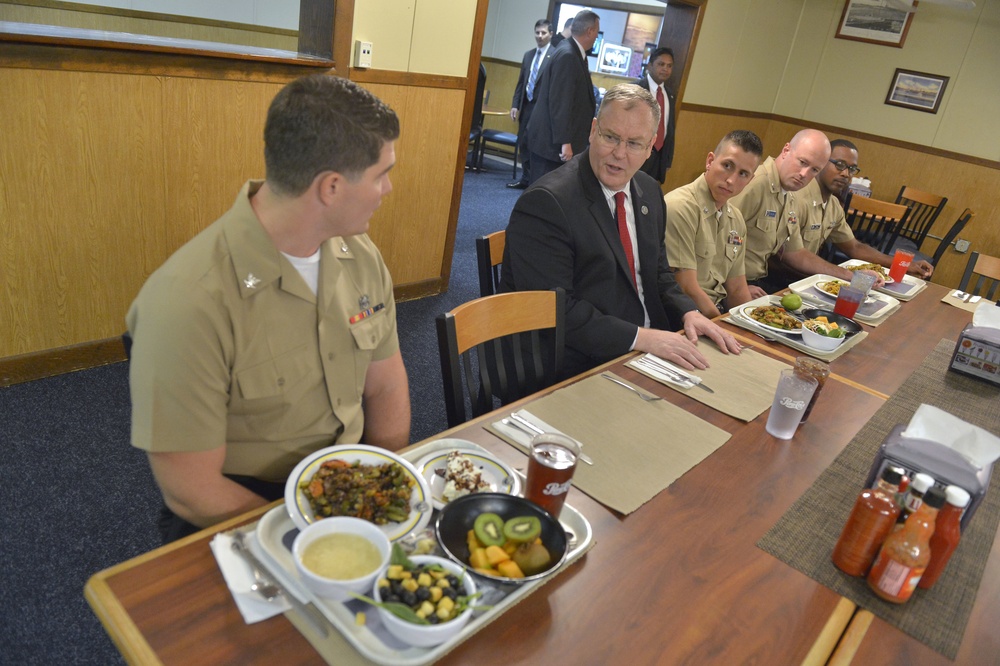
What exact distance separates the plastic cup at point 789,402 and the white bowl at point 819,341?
0.56 metres

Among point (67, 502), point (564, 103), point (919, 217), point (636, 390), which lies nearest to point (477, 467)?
point (636, 390)

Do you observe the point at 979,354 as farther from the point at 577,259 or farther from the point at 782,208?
the point at 782,208

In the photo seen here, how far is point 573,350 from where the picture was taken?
2059mm

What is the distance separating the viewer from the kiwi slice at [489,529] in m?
0.97

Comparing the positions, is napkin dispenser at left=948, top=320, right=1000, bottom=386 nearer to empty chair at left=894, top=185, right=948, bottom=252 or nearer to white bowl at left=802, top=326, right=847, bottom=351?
white bowl at left=802, top=326, right=847, bottom=351

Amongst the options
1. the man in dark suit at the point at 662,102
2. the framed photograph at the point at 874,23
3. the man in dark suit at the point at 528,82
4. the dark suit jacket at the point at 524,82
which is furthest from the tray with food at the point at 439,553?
the framed photograph at the point at 874,23

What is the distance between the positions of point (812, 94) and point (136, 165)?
6495mm

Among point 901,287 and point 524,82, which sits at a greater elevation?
point 524,82

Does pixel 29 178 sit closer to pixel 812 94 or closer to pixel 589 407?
pixel 589 407

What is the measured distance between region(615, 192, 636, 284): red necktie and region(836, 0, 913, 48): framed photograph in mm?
5573

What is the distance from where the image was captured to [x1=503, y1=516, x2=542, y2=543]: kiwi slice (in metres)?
0.96

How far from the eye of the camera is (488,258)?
2174 mm

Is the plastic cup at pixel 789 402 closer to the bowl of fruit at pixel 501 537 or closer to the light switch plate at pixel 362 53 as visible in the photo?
the bowl of fruit at pixel 501 537

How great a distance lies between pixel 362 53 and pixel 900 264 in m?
2.46
